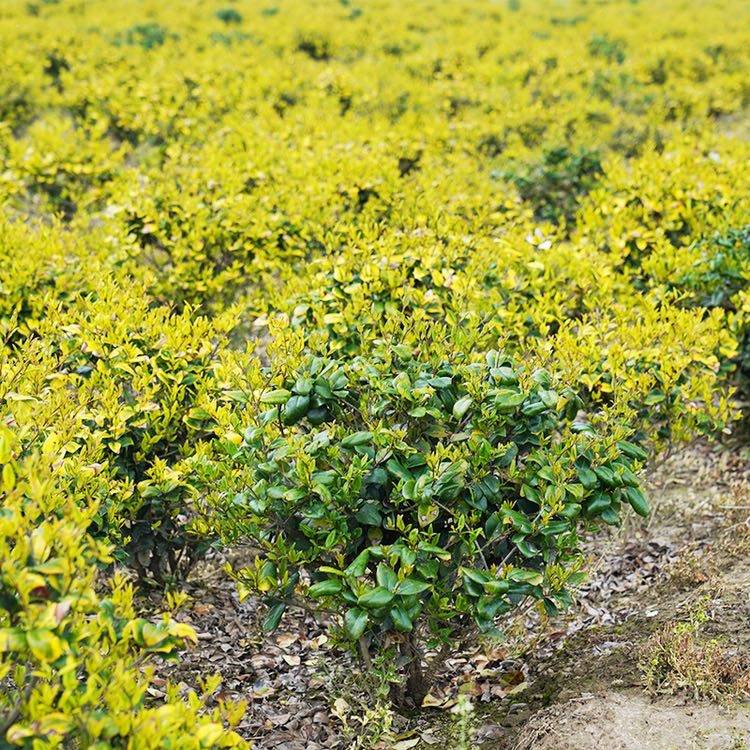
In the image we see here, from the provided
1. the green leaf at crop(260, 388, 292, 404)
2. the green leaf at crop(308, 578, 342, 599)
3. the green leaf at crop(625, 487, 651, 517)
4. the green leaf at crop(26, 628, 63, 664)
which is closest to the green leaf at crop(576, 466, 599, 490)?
the green leaf at crop(625, 487, 651, 517)

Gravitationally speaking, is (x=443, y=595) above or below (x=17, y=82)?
below

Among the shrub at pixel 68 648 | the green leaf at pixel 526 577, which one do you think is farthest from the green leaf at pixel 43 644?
the green leaf at pixel 526 577

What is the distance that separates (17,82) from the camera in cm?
931

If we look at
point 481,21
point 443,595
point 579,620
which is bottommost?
point 579,620

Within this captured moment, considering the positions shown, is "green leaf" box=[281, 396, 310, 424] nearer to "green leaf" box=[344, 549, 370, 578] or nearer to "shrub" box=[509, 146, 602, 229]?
"green leaf" box=[344, 549, 370, 578]

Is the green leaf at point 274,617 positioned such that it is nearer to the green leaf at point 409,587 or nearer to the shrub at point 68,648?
the green leaf at point 409,587

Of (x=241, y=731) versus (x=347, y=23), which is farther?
(x=347, y=23)

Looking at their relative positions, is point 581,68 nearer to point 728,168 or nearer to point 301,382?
point 728,168

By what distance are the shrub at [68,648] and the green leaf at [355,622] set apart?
52 centimetres

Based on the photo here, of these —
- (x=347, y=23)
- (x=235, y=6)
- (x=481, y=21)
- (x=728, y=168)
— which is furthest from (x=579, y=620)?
(x=235, y=6)

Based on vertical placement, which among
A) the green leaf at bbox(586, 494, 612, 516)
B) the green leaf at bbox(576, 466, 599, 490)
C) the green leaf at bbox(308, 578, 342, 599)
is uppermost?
the green leaf at bbox(576, 466, 599, 490)

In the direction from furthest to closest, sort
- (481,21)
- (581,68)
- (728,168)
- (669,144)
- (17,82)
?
(481,21) → (581,68) → (17,82) → (669,144) → (728,168)

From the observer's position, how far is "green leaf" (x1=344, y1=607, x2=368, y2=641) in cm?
255

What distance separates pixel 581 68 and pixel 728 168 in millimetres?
5245
